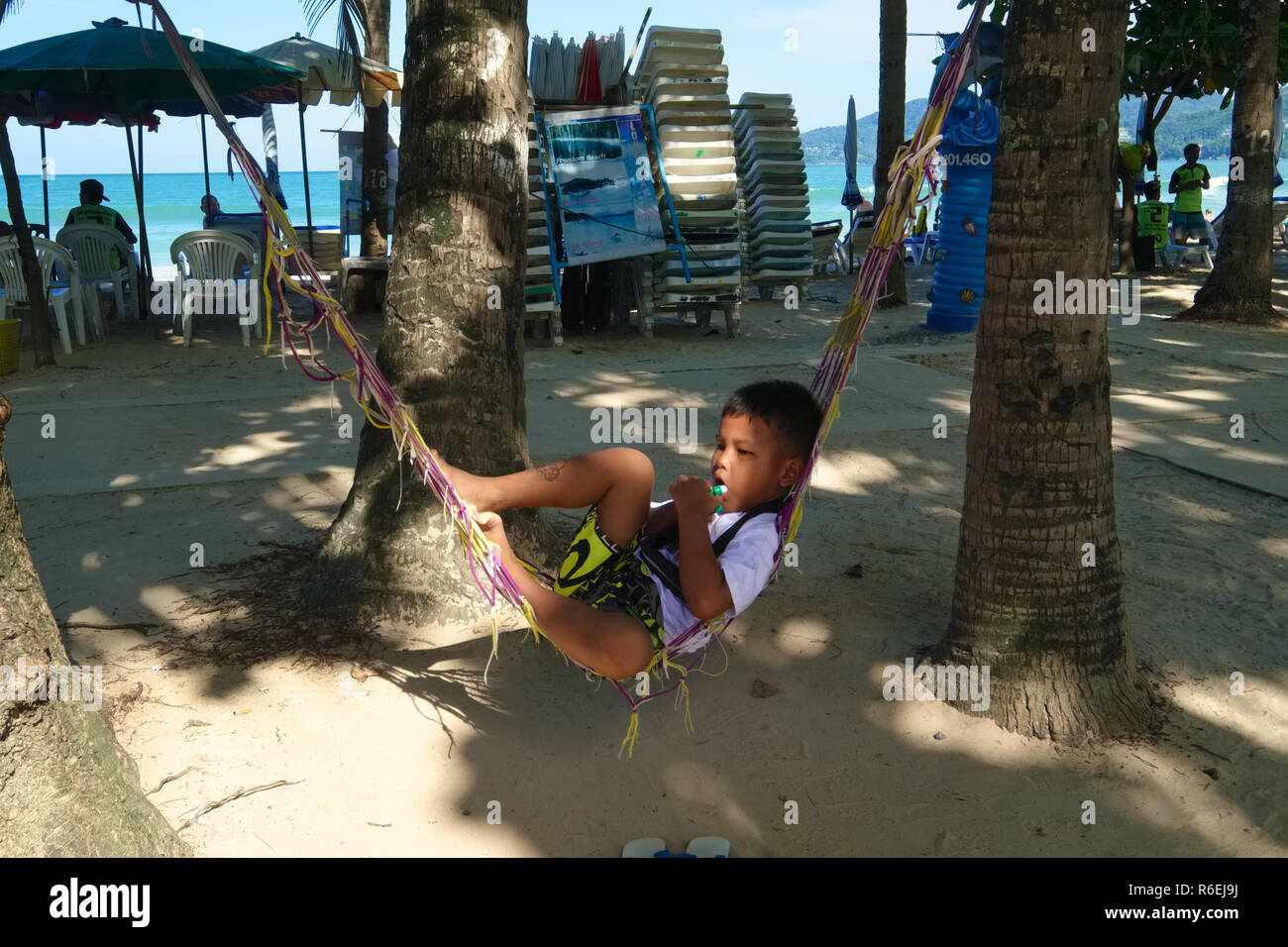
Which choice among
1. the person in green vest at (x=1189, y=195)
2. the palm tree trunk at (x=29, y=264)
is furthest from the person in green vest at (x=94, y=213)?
the person in green vest at (x=1189, y=195)

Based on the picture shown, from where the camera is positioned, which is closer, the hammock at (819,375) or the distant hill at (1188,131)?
the hammock at (819,375)

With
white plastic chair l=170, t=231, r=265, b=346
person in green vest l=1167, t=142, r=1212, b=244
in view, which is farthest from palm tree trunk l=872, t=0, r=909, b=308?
white plastic chair l=170, t=231, r=265, b=346

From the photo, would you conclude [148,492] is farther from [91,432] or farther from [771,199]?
[771,199]

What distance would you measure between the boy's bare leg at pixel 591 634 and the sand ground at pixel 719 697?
400 millimetres

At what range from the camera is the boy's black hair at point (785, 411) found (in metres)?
2.61

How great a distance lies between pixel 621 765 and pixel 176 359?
6330 mm

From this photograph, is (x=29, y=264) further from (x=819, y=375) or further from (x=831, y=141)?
(x=831, y=141)

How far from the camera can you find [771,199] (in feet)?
32.7

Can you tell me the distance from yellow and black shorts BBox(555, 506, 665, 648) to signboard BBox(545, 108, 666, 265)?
18.7 feet

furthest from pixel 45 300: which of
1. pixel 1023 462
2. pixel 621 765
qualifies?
pixel 1023 462

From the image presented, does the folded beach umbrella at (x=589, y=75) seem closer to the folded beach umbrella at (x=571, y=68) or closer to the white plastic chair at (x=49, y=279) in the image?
the folded beach umbrella at (x=571, y=68)

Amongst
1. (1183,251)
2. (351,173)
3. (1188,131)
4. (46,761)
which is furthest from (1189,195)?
(1188,131)

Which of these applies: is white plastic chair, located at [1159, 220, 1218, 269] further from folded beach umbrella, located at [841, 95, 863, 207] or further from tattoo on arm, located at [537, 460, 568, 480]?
tattoo on arm, located at [537, 460, 568, 480]
